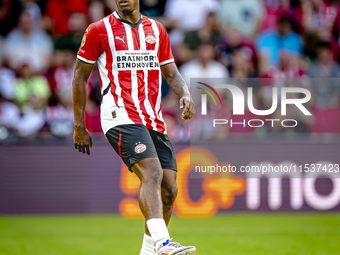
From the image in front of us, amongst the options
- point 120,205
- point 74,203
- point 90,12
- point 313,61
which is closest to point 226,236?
point 120,205

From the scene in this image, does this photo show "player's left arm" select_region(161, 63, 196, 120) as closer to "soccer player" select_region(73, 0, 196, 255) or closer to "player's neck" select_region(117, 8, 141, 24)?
"soccer player" select_region(73, 0, 196, 255)

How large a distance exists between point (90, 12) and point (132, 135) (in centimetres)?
752

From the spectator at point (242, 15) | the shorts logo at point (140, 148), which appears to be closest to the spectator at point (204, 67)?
the spectator at point (242, 15)

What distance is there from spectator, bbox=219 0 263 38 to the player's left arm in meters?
6.68

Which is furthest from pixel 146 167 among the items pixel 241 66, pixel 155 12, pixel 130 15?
pixel 155 12

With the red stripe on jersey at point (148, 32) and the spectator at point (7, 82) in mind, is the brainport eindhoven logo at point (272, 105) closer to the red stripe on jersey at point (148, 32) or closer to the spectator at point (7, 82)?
Answer: the spectator at point (7, 82)

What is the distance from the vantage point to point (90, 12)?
448 inches

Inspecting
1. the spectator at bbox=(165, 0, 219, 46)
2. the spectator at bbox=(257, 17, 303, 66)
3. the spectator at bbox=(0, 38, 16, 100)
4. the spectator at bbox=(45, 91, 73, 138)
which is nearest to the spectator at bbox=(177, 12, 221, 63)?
the spectator at bbox=(165, 0, 219, 46)

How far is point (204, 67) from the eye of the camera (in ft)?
32.8

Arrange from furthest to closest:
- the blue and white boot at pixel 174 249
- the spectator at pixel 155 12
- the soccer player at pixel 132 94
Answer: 1. the spectator at pixel 155 12
2. the soccer player at pixel 132 94
3. the blue and white boot at pixel 174 249

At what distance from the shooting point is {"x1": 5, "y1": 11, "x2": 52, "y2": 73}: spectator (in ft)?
35.6

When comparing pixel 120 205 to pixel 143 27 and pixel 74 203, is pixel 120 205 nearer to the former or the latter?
pixel 74 203

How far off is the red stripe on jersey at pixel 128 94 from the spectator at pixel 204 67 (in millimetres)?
5249

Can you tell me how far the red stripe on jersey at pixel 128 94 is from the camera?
459 cm
